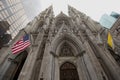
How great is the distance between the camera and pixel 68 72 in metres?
10.1

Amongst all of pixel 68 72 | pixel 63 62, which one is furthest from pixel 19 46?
pixel 68 72

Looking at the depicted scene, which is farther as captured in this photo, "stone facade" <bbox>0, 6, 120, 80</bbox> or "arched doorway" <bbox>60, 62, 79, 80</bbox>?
"arched doorway" <bbox>60, 62, 79, 80</bbox>

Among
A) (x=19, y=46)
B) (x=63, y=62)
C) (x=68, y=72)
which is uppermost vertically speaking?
(x=19, y=46)

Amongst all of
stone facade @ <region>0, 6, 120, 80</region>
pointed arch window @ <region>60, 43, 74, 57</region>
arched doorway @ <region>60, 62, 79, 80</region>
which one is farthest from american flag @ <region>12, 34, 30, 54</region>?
arched doorway @ <region>60, 62, 79, 80</region>

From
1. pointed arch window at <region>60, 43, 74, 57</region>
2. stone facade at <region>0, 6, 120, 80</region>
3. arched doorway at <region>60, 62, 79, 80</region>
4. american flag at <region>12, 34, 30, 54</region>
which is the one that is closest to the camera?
stone facade at <region>0, 6, 120, 80</region>

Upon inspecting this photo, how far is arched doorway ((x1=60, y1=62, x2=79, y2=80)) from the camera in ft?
31.6

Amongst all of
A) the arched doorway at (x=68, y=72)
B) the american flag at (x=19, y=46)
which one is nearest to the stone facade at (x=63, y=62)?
the arched doorway at (x=68, y=72)

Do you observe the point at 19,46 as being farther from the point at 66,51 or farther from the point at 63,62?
the point at 66,51

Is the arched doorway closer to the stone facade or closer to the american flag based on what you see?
the stone facade

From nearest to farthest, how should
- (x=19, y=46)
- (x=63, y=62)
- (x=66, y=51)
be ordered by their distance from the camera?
1. (x=19, y=46)
2. (x=63, y=62)
3. (x=66, y=51)

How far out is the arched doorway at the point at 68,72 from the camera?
9.63m

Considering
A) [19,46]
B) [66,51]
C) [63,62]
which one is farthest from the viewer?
[66,51]

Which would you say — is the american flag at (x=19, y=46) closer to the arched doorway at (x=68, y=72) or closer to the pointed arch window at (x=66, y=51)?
the pointed arch window at (x=66, y=51)

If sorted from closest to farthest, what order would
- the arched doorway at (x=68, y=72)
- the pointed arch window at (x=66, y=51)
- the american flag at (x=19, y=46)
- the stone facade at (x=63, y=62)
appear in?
the stone facade at (x=63, y=62)
the arched doorway at (x=68, y=72)
the american flag at (x=19, y=46)
the pointed arch window at (x=66, y=51)
